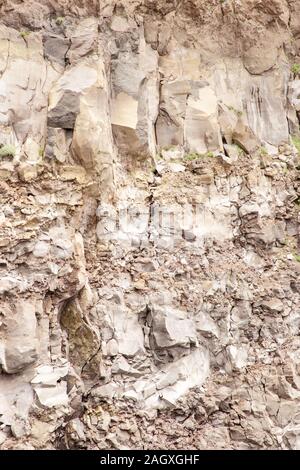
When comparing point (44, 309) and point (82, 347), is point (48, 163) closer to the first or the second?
point (44, 309)

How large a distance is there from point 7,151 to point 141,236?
7.72 feet

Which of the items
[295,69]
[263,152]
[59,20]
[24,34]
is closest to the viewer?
[24,34]

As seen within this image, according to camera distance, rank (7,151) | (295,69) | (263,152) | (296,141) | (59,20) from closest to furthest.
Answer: (7,151) → (59,20) → (263,152) → (296,141) → (295,69)

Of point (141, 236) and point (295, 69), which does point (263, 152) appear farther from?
point (141, 236)

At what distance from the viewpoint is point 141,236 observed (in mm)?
7730

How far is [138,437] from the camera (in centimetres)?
688

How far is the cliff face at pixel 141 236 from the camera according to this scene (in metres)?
6.79

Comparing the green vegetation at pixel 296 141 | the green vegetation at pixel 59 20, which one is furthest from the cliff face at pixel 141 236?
the green vegetation at pixel 296 141

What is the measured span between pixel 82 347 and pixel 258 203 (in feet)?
12.8

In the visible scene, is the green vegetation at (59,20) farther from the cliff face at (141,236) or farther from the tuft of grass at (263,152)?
the tuft of grass at (263,152)

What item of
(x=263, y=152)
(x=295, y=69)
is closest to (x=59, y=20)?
(x=263, y=152)

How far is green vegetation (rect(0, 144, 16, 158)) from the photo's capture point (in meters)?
6.92

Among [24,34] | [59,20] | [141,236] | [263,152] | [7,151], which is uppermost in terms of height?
[59,20]

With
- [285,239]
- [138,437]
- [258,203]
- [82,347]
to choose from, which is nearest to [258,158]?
[258,203]
